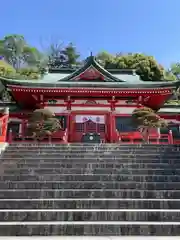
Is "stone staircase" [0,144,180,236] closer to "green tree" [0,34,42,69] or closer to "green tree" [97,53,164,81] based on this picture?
"green tree" [97,53,164,81]

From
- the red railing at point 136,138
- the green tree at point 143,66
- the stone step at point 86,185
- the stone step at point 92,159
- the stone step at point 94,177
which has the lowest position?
the stone step at point 86,185

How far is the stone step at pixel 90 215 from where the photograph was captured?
5.75 meters

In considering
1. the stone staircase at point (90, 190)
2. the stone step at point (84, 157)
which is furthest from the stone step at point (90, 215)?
the stone step at point (84, 157)

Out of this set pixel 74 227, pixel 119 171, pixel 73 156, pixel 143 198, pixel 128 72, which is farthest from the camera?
pixel 128 72

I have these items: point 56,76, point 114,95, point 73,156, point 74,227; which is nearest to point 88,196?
point 74,227

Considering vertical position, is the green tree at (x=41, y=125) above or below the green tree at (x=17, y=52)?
below

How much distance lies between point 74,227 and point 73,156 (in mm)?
4060

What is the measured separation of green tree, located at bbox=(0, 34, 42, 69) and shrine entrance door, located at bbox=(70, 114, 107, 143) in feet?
153

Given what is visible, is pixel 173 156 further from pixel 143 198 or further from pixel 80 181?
pixel 80 181

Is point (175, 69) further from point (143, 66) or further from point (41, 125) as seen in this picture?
point (41, 125)

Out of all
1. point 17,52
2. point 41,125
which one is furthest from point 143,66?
point 17,52

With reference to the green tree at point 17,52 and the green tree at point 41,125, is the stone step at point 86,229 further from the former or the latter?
the green tree at point 17,52

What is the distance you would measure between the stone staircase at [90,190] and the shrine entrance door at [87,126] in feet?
18.3

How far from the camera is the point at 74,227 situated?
5293mm
